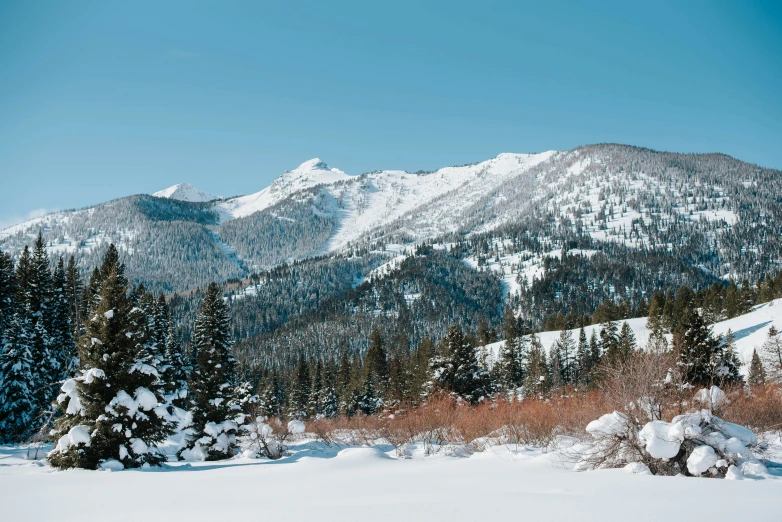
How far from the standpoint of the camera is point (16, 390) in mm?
26875

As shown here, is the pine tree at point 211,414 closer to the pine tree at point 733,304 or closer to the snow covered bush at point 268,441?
the snow covered bush at point 268,441

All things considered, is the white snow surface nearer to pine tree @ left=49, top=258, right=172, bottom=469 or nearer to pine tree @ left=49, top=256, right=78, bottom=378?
pine tree @ left=49, top=258, right=172, bottom=469

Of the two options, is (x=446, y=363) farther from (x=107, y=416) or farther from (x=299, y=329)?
(x=299, y=329)

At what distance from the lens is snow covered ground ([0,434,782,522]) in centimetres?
542

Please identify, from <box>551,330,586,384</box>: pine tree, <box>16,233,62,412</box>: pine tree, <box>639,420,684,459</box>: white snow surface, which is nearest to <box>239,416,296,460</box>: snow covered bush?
<box>639,420,684,459</box>: white snow surface

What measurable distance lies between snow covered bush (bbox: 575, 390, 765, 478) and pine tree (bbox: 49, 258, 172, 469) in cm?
1192

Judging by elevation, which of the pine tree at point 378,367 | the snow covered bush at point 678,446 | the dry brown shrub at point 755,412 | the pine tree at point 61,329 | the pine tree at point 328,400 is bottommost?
the pine tree at point 328,400

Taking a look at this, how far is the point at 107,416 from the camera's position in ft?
42.3

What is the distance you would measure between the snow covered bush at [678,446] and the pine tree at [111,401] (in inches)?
469

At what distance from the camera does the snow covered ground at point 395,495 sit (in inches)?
213

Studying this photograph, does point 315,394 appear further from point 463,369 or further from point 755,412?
point 755,412

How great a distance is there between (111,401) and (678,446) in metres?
14.1

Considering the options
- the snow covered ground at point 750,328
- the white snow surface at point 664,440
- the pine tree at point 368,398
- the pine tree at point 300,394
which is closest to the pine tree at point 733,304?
the snow covered ground at point 750,328

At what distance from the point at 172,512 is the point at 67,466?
8.41 meters
